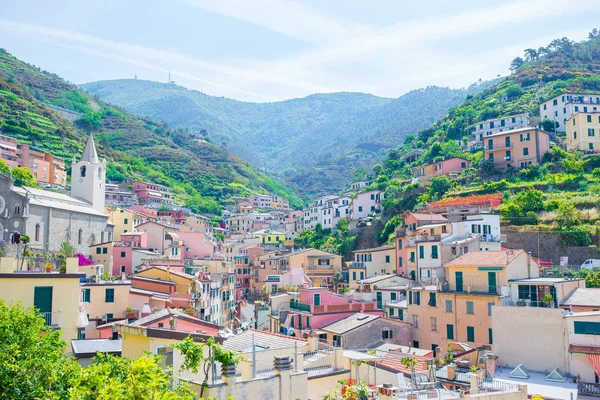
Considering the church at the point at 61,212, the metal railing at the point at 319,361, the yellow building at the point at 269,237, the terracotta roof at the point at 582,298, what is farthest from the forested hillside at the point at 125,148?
the metal railing at the point at 319,361

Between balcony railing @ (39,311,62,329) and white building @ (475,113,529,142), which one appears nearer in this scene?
balcony railing @ (39,311,62,329)

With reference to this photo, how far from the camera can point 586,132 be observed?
7512 cm

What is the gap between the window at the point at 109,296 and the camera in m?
32.6

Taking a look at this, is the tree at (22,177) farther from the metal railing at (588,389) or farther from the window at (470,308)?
the metal railing at (588,389)

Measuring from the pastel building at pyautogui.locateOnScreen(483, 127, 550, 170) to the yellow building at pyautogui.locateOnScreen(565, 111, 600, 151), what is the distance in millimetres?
4088

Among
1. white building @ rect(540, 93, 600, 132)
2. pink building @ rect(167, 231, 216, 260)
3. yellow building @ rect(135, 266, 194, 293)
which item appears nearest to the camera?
yellow building @ rect(135, 266, 194, 293)

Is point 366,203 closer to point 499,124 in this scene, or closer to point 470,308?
point 499,124

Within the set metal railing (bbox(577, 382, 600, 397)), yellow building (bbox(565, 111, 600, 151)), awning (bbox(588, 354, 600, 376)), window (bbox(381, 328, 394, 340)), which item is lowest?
metal railing (bbox(577, 382, 600, 397))

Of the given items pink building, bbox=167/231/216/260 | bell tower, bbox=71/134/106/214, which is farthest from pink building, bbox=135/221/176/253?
bell tower, bbox=71/134/106/214

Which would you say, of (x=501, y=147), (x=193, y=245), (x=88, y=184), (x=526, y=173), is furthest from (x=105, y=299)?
(x=501, y=147)

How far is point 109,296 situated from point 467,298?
21582 mm

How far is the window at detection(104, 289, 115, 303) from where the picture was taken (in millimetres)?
32562

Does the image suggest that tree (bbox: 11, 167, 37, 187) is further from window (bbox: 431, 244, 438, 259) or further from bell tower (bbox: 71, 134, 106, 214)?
window (bbox: 431, 244, 438, 259)

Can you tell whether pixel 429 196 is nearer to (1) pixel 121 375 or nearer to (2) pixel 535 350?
(2) pixel 535 350
